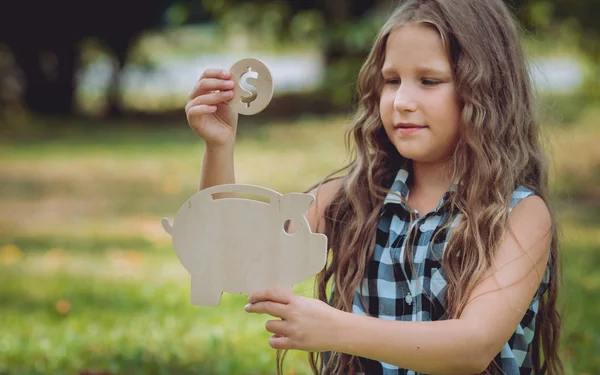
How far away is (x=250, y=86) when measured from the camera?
2176 millimetres

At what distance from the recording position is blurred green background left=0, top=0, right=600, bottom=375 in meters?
3.49

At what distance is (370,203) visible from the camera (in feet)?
7.75

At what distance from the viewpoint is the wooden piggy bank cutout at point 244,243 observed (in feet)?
6.57

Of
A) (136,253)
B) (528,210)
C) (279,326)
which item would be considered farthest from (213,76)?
(136,253)

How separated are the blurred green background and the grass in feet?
0.04

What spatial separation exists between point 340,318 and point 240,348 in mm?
1595

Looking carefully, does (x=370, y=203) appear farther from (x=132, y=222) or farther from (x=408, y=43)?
(x=132, y=222)

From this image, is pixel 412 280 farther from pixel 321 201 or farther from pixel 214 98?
pixel 214 98

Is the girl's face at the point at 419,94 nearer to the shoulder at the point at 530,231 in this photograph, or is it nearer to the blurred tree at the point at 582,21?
the shoulder at the point at 530,231

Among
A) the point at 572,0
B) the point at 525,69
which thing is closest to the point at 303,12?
the point at 572,0

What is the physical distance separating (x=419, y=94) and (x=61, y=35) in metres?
10.7

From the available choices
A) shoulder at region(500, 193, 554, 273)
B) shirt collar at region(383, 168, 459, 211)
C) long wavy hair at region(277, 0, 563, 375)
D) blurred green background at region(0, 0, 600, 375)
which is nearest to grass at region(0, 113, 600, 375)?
blurred green background at region(0, 0, 600, 375)

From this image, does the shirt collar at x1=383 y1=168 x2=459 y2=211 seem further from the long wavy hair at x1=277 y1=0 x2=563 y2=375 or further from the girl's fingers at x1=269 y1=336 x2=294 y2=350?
the girl's fingers at x1=269 y1=336 x2=294 y2=350

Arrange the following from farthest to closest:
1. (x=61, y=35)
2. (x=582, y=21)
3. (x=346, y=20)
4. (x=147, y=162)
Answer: (x=61, y=35)
(x=147, y=162)
(x=582, y=21)
(x=346, y=20)
